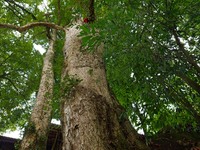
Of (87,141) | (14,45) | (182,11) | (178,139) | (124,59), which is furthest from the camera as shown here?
(14,45)

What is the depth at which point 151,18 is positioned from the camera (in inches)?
115

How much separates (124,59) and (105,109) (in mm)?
900

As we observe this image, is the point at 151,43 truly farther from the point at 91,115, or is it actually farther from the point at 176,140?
the point at 176,140

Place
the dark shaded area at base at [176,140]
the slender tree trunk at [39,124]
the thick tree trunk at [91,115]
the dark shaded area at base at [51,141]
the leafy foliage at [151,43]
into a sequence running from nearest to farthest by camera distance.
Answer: the thick tree trunk at [91,115]
the leafy foliage at [151,43]
the slender tree trunk at [39,124]
the dark shaded area at base at [176,140]
the dark shaded area at base at [51,141]

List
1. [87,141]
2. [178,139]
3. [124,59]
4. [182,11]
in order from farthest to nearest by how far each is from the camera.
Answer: [178,139]
[124,59]
[182,11]
[87,141]

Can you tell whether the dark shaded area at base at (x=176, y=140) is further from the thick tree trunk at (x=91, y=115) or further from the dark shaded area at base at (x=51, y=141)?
the thick tree trunk at (x=91, y=115)

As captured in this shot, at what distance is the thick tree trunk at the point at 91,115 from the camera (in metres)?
2.13

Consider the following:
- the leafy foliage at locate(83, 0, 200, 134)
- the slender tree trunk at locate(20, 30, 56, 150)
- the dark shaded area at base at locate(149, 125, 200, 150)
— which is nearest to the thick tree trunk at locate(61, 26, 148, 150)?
the leafy foliage at locate(83, 0, 200, 134)

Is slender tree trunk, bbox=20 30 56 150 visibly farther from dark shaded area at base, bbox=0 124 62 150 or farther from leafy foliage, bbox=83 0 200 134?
leafy foliage, bbox=83 0 200 134

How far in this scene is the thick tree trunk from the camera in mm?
2131

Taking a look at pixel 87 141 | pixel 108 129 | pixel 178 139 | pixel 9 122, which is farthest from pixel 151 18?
pixel 9 122

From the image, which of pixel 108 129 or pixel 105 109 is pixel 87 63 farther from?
pixel 108 129

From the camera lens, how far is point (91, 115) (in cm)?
235

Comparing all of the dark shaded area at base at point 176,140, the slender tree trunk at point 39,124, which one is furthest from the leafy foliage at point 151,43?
the dark shaded area at base at point 176,140
